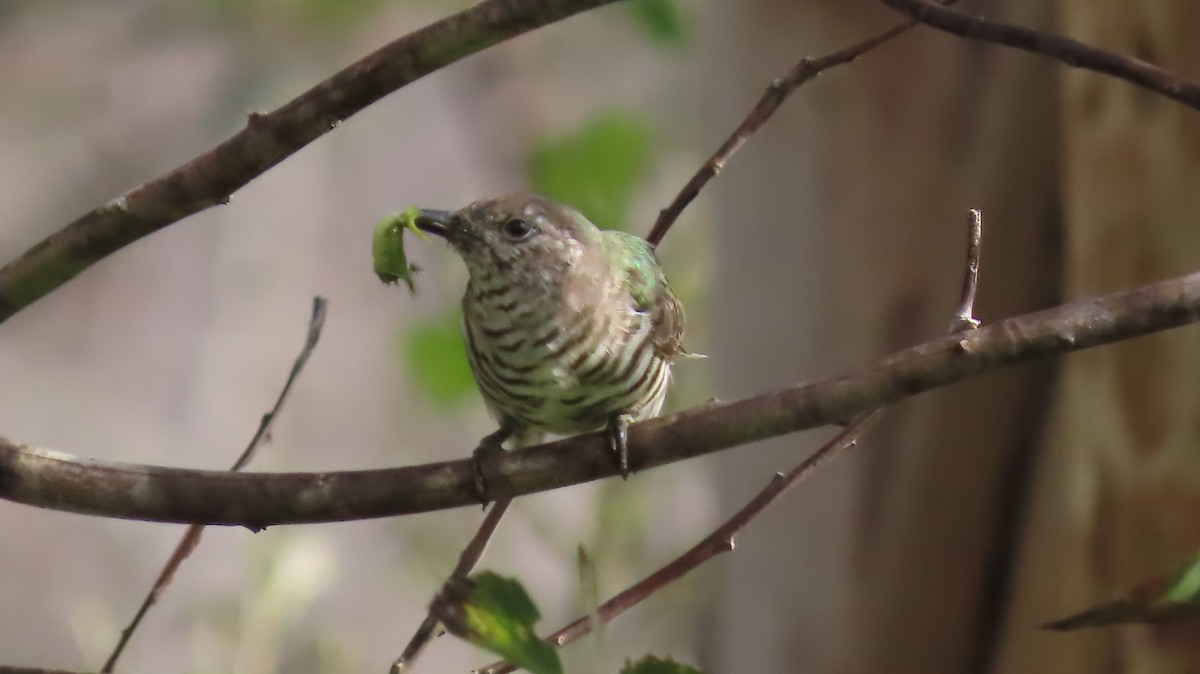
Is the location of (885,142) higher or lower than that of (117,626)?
higher

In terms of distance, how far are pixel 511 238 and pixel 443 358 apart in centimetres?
70

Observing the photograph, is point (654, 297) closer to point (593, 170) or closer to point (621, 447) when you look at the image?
point (621, 447)

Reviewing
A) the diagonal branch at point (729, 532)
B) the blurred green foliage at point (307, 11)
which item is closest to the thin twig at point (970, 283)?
the diagonal branch at point (729, 532)

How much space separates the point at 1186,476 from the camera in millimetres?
1349

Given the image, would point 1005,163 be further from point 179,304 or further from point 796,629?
point 179,304

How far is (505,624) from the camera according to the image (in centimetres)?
64

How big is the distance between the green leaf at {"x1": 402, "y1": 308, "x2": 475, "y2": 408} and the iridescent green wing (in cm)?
55

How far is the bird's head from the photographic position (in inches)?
46.9

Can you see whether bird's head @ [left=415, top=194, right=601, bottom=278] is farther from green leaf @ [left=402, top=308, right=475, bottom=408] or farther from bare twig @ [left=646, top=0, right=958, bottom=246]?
green leaf @ [left=402, top=308, right=475, bottom=408]

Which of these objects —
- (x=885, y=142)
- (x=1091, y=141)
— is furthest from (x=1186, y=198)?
(x=885, y=142)

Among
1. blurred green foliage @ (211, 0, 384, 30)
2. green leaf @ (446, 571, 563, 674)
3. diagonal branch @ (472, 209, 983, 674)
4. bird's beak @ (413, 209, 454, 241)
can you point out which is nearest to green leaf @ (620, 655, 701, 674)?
green leaf @ (446, 571, 563, 674)

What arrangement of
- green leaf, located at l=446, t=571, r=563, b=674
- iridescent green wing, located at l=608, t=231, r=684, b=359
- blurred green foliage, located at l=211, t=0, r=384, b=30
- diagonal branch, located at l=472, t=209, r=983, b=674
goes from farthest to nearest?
blurred green foliage, located at l=211, t=0, r=384, b=30 < iridescent green wing, located at l=608, t=231, r=684, b=359 < diagonal branch, located at l=472, t=209, r=983, b=674 < green leaf, located at l=446, t=571, r=563, b=674

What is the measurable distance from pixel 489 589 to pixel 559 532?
2199 millimetres

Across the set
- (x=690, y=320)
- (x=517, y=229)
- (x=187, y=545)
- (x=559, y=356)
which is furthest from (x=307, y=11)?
(x=187, y=545)
